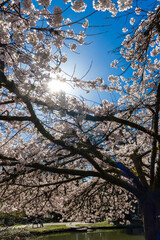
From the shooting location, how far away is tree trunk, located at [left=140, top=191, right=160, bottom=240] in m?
4.95

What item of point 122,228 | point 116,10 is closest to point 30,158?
point 116,10

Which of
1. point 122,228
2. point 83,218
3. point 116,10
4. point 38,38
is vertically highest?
point 116,10

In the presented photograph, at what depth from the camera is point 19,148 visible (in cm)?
518

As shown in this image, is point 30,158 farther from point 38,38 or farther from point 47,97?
point 38,38

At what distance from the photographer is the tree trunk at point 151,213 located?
4.95 meters

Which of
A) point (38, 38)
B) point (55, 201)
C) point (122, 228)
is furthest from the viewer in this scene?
point (122, 228)

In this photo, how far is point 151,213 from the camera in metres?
5.23

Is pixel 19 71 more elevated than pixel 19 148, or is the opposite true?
pixel 19 71

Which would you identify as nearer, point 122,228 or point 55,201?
point 55,201

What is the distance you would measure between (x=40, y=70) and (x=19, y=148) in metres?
2.60

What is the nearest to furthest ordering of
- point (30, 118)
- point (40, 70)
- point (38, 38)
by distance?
1. point (38, 38)
2. point (40, 70)
3. point (30, 118)

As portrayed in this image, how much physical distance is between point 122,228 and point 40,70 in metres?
20.6

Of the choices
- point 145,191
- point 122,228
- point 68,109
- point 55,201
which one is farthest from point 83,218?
point 122,228

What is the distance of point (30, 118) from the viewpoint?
4.09 meters
